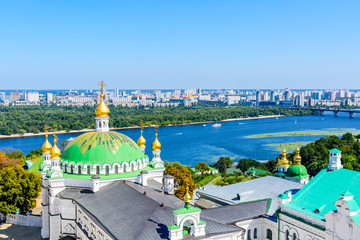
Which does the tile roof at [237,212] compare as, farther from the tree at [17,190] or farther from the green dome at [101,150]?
the tree at [17,190]

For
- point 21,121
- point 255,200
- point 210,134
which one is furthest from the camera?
point 21,121

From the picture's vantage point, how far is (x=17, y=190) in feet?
44.3

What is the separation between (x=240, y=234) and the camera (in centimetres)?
843

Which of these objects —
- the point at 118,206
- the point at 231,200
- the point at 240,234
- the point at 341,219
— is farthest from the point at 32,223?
the point at 341,219


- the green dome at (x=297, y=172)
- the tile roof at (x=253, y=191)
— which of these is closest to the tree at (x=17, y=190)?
the tile roof at (x=253, y=191)

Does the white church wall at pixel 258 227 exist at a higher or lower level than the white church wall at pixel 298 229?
lower

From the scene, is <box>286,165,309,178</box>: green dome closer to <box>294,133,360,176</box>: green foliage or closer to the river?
<box>294,133,360,176</box>: green foliage

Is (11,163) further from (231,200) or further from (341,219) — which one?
(341,219)

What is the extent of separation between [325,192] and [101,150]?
658 cm

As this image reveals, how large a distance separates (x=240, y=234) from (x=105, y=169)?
474cm

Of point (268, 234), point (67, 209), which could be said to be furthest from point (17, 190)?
point (268, 234)

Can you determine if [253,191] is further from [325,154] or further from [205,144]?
[205,144]

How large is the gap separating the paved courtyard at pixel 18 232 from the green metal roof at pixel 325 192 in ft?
28.1

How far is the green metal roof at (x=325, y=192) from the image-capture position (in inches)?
327
